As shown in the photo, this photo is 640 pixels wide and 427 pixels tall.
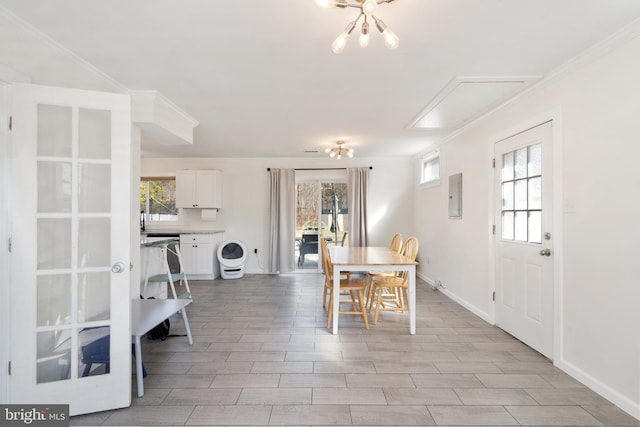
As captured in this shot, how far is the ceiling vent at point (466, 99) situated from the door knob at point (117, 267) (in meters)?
2.87

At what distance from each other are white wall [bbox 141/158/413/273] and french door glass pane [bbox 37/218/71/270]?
13.7 ft

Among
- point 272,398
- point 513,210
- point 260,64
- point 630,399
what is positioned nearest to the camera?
point 630,399

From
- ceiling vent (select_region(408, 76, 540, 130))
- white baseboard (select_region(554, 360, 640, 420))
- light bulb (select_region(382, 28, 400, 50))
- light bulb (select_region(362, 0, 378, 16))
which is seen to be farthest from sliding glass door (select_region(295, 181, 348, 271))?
light bulb (select_region(362, 0, 378, 16))

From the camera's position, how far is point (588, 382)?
2057 mm

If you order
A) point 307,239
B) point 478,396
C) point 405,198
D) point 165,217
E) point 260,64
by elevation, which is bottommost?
point 478,396

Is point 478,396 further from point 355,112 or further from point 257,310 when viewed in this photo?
point 355,112

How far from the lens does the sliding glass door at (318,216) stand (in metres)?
5.99

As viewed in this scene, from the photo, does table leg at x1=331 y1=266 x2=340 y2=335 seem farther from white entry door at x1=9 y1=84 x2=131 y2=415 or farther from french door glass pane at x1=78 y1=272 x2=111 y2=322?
french door glass pane at x1=78 y1=272 x2=111 y2=322

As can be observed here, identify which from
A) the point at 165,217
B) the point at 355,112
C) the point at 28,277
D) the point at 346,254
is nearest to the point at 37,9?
the point at 28,277

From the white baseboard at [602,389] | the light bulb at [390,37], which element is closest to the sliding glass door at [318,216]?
the white baseboard at [602,389]

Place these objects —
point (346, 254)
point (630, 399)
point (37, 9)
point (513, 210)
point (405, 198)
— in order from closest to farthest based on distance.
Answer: point (37, 9), point (630, 399), point (513, 210), point (346, 254), point (405, 198)

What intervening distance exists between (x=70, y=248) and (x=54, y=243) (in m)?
0.09

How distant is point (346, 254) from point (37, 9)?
3.22 m

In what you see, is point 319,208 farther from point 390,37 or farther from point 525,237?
point 390,37
